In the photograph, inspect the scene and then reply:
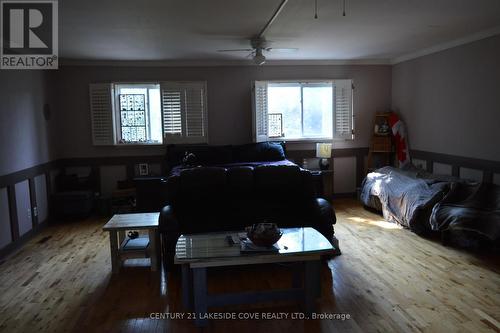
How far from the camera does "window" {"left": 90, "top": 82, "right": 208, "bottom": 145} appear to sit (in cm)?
644

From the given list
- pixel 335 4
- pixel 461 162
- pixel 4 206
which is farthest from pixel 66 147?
pixel 461 162

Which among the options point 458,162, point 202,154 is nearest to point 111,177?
point 202,154

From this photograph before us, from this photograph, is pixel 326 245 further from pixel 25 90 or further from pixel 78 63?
pixel 78 63

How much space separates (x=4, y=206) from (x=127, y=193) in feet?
6.55

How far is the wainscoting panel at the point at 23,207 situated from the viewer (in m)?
4.79

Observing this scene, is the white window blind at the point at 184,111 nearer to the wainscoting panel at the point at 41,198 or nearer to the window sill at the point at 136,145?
the window sill at the point at 136,145

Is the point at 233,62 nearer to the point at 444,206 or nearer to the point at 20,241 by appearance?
the point at 444,206

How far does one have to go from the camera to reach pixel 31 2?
3.44m

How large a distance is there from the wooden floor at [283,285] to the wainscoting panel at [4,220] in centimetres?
22

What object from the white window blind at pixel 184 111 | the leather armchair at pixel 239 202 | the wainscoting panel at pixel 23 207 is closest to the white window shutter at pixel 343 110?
the white window blind at pixel 184 111

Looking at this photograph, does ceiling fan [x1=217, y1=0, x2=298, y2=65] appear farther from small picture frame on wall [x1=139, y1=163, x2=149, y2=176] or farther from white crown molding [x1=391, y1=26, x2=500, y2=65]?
small picture frame on wall [x1=139, y1=163, x2=149, y2=176]

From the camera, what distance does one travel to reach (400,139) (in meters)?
6.70

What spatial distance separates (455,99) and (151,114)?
4.79m

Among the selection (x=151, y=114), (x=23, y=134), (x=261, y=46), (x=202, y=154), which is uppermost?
(x=261, y=46)
